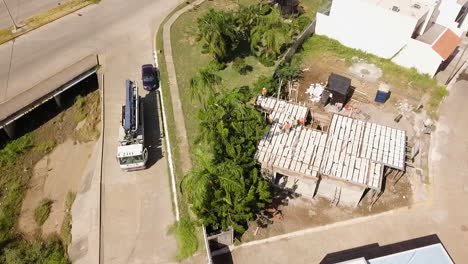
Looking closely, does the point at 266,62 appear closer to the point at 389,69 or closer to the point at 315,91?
the point at 315,91

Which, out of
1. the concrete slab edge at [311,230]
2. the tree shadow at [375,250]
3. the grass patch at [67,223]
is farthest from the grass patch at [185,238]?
the tree shadow at [375,250]

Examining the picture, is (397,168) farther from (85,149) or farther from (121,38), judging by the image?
(121,38)

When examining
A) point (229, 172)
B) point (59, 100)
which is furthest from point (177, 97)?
point (229, 172)

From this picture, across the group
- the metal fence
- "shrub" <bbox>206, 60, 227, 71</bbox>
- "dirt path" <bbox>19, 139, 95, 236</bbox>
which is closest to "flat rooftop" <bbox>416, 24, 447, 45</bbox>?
the metal fence

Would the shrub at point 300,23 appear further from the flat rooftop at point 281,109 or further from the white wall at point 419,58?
the flat rooftop at point 281,109

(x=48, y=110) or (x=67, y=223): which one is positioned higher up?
(x=48, y=110)

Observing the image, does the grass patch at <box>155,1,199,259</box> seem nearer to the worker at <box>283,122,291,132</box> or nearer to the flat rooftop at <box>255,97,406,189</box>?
the flat rooftop at <box>255,97,406,189</box>
